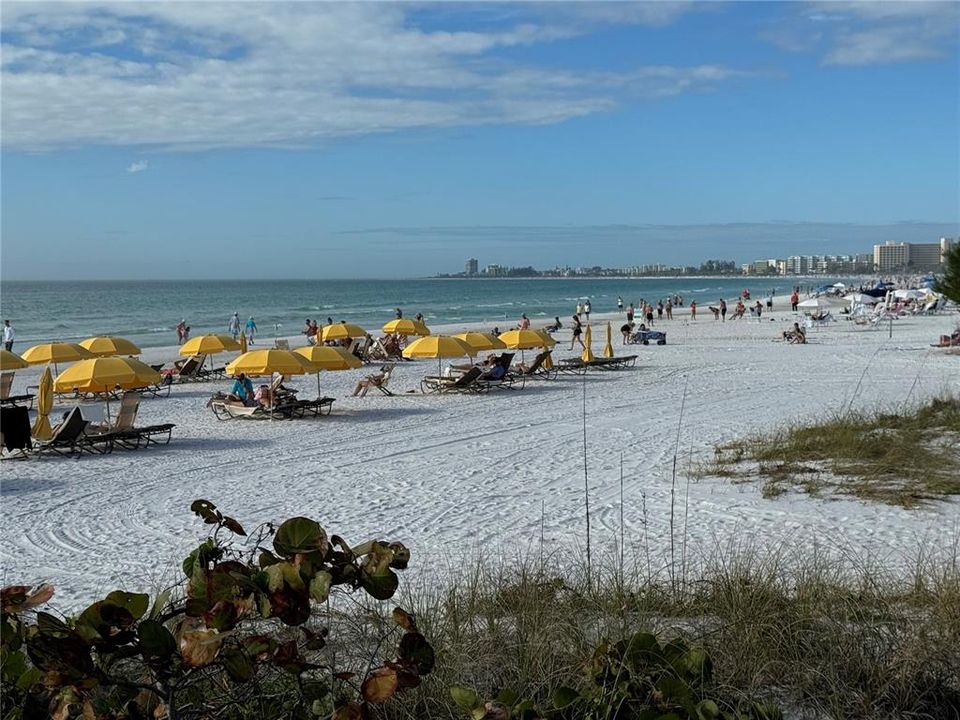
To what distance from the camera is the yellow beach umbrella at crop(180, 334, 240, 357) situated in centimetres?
2145

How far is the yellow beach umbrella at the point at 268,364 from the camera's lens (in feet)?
49.5

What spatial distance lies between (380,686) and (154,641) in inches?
24.4

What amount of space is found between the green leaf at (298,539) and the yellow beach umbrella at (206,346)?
1903 centimetres

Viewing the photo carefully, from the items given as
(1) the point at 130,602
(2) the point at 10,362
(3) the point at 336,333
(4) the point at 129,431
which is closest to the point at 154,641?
(1) the point at 130,602

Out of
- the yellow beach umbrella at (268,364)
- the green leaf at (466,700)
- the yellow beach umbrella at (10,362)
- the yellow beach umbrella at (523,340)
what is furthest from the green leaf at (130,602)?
the yellow beach umbrella at (523,340)

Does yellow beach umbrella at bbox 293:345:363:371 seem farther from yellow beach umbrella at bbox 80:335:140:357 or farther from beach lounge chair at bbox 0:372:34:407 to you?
yellow beach umbrella at bbox 80:335:140:357

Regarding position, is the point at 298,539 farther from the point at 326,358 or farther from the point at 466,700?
the point at 326,358

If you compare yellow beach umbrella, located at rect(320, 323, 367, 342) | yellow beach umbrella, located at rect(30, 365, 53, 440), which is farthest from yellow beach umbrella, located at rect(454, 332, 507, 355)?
yellow beach umbrella, located at rect(30, 365, 53, 440)

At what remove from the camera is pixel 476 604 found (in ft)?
14.9

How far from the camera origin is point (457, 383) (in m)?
18.5

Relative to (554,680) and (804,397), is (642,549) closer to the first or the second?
(554,680)

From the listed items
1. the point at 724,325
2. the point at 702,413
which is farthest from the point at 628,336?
the point at 702,413

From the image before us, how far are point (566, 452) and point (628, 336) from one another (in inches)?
847

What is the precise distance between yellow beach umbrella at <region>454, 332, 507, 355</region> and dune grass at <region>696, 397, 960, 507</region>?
26.3ft
